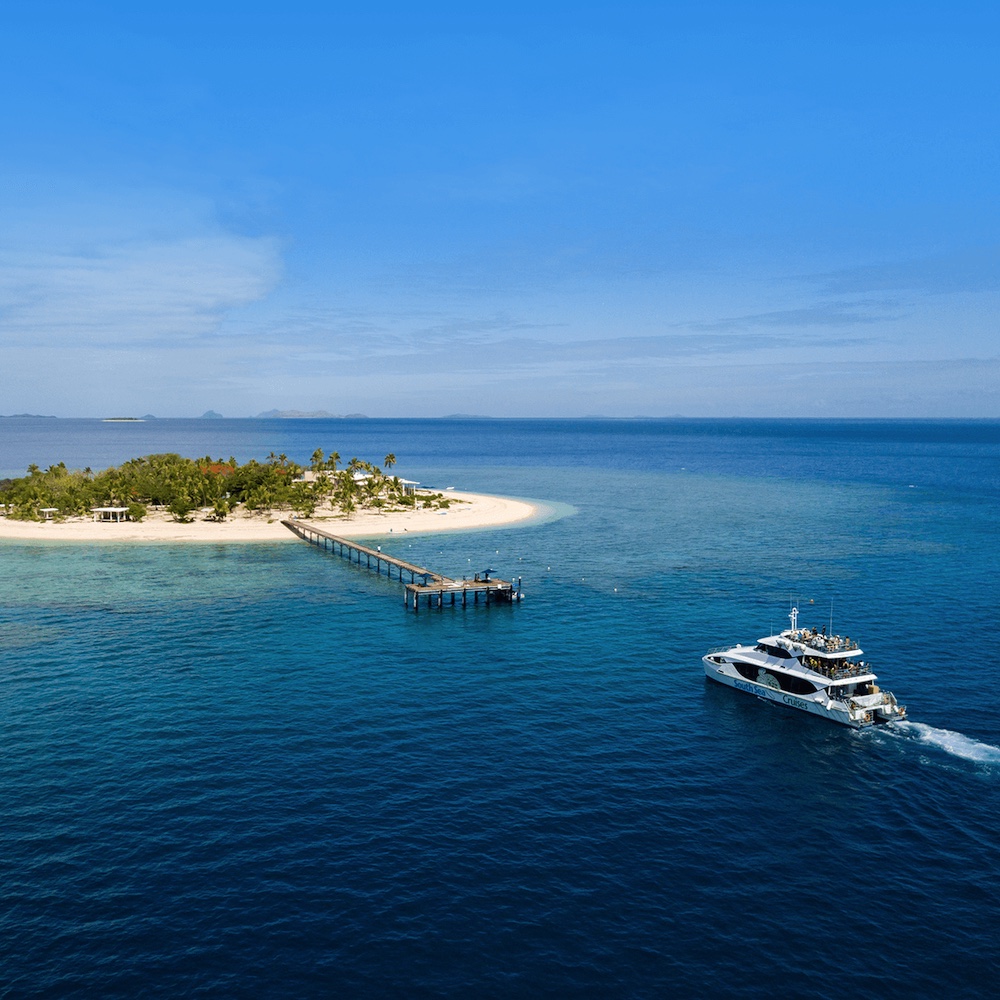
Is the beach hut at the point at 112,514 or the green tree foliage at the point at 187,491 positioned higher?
the green tree foliage at the point at 187,491

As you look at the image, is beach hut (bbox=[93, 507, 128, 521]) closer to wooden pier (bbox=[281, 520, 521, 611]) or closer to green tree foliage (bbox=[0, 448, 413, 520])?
green tree foliage (bbox=[0, 448, 413, 520])

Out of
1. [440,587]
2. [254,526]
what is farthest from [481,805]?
[254,526]

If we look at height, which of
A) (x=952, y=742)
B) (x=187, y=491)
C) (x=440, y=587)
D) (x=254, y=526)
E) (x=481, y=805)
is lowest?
(x=481, y=805)

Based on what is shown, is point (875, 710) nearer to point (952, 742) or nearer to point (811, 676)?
point (811, 676)

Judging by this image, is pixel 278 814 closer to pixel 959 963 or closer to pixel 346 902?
pixel 346 902

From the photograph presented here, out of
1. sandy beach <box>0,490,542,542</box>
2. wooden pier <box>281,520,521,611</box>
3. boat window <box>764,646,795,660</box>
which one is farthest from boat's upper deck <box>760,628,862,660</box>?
sandy beach <box>0,490,542,542</box>

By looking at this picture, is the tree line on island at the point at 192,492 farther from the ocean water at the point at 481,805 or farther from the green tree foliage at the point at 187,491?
the ocean water at the point at 481,805

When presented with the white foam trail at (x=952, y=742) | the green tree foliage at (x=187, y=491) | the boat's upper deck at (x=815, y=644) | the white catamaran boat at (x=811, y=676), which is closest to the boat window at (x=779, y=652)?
the white catamaran boat at (x=811, y=676)

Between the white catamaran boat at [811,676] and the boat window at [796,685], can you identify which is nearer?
the white catamaran boat at [811,676]
